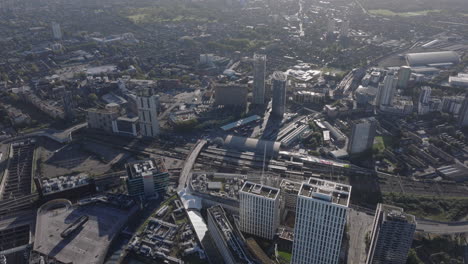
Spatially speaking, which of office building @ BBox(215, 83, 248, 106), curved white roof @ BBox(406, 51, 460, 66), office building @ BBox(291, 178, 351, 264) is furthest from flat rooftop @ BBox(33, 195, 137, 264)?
curved white roof @ BBox(406, 51, 460, 66)

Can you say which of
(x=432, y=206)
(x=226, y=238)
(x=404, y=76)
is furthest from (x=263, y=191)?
(x=404, y=76)

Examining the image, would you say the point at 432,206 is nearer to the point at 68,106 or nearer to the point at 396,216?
the point at 396,216

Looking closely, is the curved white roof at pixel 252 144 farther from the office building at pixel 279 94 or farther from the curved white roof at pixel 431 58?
the curved white roof at pixel 431 58

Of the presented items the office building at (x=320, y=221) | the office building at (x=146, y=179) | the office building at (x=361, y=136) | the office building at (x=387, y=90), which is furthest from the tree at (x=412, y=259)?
the office building at (x=387, y=90)

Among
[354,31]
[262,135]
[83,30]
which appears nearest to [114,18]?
[83,30]

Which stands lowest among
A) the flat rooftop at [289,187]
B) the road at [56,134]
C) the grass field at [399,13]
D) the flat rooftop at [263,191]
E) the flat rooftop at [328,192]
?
the road at [56,134]

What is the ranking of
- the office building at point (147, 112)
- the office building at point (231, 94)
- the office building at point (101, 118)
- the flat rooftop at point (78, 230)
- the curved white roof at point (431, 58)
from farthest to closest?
the curved white roof at point (431, 58) < the office building at point (231, 94) < the office building at point (101, 118) < the office building at point (147, 112) < the flat rooftop at point (78, 230)

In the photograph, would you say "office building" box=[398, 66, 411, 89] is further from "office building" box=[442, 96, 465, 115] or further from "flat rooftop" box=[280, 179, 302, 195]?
"flat rooftop" box=[280, 179, 302, 195]

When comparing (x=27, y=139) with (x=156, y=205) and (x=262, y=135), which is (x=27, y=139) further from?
(x=262, y=135)
